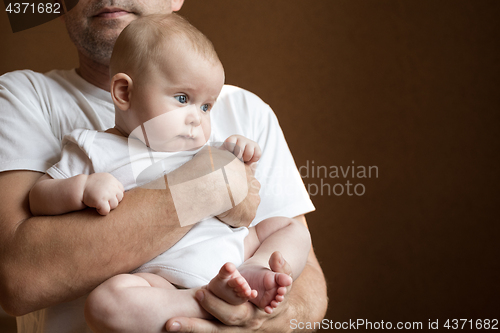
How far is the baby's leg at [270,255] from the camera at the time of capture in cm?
59

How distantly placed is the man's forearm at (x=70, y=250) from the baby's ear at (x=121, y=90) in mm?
154

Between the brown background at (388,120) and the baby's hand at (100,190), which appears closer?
the baby's hand at (100,190)

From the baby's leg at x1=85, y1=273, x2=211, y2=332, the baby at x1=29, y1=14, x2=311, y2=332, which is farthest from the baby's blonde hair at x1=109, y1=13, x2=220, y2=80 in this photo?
the baby's leg at x1=85, y1=273, x2=211, y2=332

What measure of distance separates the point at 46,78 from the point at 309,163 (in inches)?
48.9

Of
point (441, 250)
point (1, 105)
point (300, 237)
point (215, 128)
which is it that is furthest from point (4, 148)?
point (441, 250)

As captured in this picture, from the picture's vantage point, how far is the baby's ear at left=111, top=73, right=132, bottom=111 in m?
0.70

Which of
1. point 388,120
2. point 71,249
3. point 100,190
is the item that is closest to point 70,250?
point 71,249

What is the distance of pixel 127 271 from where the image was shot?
27.0 inches

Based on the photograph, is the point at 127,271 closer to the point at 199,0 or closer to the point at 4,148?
the point at 4,148

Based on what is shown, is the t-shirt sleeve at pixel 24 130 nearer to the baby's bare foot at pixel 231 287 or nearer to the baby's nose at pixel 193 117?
the baby's nose at pixel 193 117

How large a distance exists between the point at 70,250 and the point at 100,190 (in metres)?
0.12

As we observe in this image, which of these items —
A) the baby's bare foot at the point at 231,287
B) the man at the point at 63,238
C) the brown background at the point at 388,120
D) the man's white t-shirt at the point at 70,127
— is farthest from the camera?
the brown background at the point at 388,120

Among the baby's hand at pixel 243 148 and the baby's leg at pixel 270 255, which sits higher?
the baby's hand at pixel 243 148

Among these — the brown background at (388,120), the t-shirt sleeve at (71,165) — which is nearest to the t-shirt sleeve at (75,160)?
the t-shirt sleeve at (71,165)
